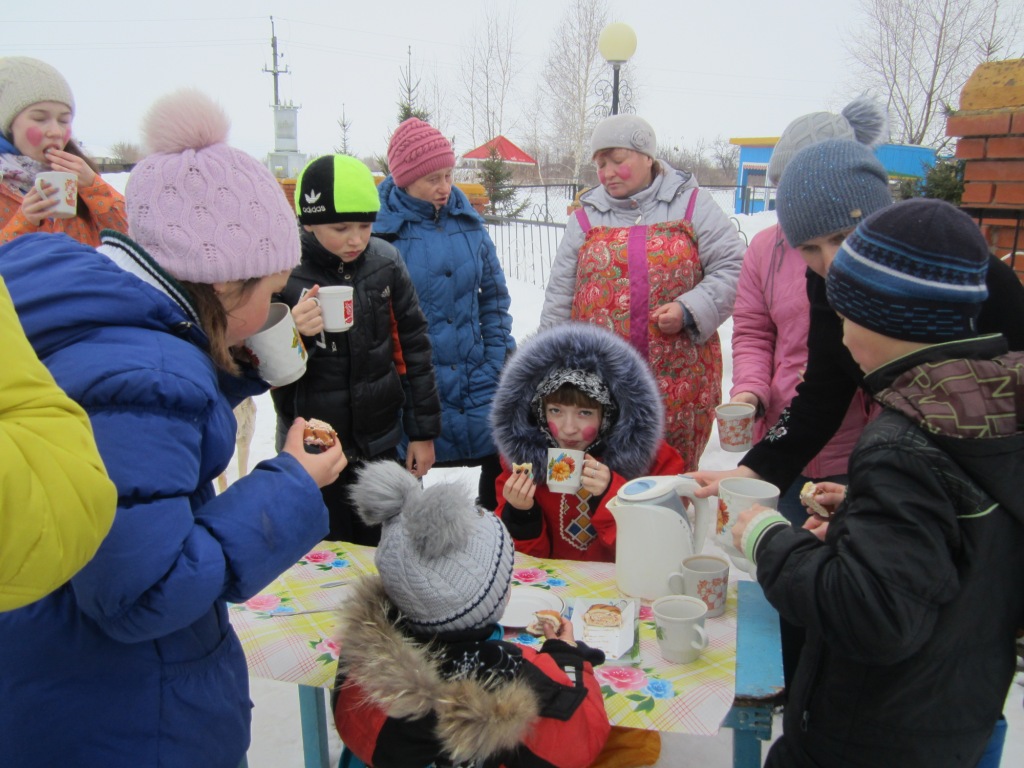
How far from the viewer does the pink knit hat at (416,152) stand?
350 centimetres

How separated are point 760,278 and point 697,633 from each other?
160 cm

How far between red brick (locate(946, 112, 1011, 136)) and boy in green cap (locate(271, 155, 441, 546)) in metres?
3.22

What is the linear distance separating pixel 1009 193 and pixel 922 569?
3745mm

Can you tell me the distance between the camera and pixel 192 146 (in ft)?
4.56

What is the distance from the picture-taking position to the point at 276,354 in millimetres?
1688

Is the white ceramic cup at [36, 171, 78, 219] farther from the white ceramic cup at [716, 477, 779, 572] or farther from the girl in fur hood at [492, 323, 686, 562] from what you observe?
the white ceramic cup at [716, 477, 779, 572]

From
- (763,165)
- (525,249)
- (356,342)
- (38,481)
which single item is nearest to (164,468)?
(38,481)

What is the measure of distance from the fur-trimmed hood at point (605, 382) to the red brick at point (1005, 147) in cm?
280

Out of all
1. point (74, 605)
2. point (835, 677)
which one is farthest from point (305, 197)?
point (835, 677)

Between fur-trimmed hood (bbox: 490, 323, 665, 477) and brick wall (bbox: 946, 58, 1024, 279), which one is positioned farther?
brick wall (bbox: 946, 58, 1024, 279)

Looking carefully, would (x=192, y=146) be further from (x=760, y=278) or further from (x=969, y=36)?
(x=969, y=36)

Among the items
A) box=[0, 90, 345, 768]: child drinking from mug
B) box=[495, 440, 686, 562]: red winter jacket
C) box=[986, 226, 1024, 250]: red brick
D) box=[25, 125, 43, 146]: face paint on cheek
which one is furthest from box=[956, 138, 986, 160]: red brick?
box=[25, 125, 43, 146]: face paint on cheek

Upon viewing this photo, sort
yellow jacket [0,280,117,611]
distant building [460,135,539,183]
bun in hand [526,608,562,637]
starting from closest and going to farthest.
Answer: yellow jacket [0,280,117,611] < bun in hand [526,608,562,637] < distant building [460,135,539,183]

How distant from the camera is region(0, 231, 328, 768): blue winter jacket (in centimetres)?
109
